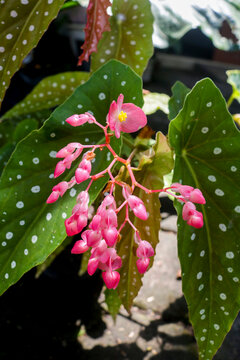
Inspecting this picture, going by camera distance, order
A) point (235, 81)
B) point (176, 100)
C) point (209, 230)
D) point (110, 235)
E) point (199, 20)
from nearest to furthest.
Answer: point (110, 235) → point (209, 230) → point (176, 100) → point (199, 20) → point (235, 81)

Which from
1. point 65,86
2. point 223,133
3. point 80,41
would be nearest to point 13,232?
point 223,133

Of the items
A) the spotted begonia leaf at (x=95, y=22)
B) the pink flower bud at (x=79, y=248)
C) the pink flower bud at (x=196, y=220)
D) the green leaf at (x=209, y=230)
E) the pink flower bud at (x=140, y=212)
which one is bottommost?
the green leaf at (x=209, y=230)

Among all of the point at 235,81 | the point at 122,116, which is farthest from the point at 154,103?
the point at 122,116

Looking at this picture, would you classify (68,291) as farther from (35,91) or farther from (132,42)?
(132,42)

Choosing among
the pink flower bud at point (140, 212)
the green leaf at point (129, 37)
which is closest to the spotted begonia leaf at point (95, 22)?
the green leaf at point (129, 37)

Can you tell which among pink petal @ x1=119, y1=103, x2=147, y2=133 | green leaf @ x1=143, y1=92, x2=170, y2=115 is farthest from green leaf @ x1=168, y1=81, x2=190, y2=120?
pink petal @ x1=119, y1=103, x2=147, y2=133

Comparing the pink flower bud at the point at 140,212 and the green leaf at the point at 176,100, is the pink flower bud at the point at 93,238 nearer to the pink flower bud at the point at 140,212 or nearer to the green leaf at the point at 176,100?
the pink flower bud at the point at 140,212

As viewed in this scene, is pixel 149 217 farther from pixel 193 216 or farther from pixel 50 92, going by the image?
pixel 50 92
